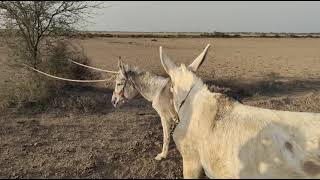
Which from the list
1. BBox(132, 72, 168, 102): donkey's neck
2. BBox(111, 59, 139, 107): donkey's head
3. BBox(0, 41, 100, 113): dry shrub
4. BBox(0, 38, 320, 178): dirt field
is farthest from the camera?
BBox(0, 41, 100, 113): dry shrub

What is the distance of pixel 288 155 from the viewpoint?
4441 millimetres

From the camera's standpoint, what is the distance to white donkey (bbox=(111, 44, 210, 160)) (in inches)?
317

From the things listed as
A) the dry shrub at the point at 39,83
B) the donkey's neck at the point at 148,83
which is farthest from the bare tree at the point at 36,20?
the donkey's neck at the point at 148,83

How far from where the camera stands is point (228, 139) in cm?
436

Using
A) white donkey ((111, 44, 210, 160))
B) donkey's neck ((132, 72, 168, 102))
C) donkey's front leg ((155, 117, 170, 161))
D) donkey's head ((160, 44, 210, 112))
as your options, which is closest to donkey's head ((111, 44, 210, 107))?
white donkey ((111, 44, 210, 160))

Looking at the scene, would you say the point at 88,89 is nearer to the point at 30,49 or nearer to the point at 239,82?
the point at 30,49

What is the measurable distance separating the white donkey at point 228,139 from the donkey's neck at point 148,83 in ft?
12.1

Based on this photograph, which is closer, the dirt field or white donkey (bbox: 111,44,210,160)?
the dirt field

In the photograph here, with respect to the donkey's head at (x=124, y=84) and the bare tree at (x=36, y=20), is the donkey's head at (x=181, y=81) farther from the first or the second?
the bare tree at (x=36, y=20)

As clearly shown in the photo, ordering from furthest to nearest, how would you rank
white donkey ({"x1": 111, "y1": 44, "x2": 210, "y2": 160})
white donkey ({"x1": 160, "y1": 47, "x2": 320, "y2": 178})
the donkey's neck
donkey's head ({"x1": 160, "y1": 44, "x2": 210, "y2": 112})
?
1. the donkey's neck
2. white donkey ({"x1": 111, "y1": 44, "x2": 210, "y2": 160})
3. donkey's head ({"x1": 160, "y1": 44, "x2": 210, "y2": 112})
4. white donkey ({"x1": 160, "y1": 47, "x2": 320, "y2": 178})

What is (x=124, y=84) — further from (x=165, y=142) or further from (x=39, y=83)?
(x=39, y=83)

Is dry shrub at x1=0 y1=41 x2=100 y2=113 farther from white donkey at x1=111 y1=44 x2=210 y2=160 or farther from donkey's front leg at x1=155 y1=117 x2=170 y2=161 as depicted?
donkey's front leg at x1=155 y1=117 x2=170 y2=161

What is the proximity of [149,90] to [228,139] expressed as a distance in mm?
4143

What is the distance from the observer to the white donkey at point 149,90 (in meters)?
8.05
